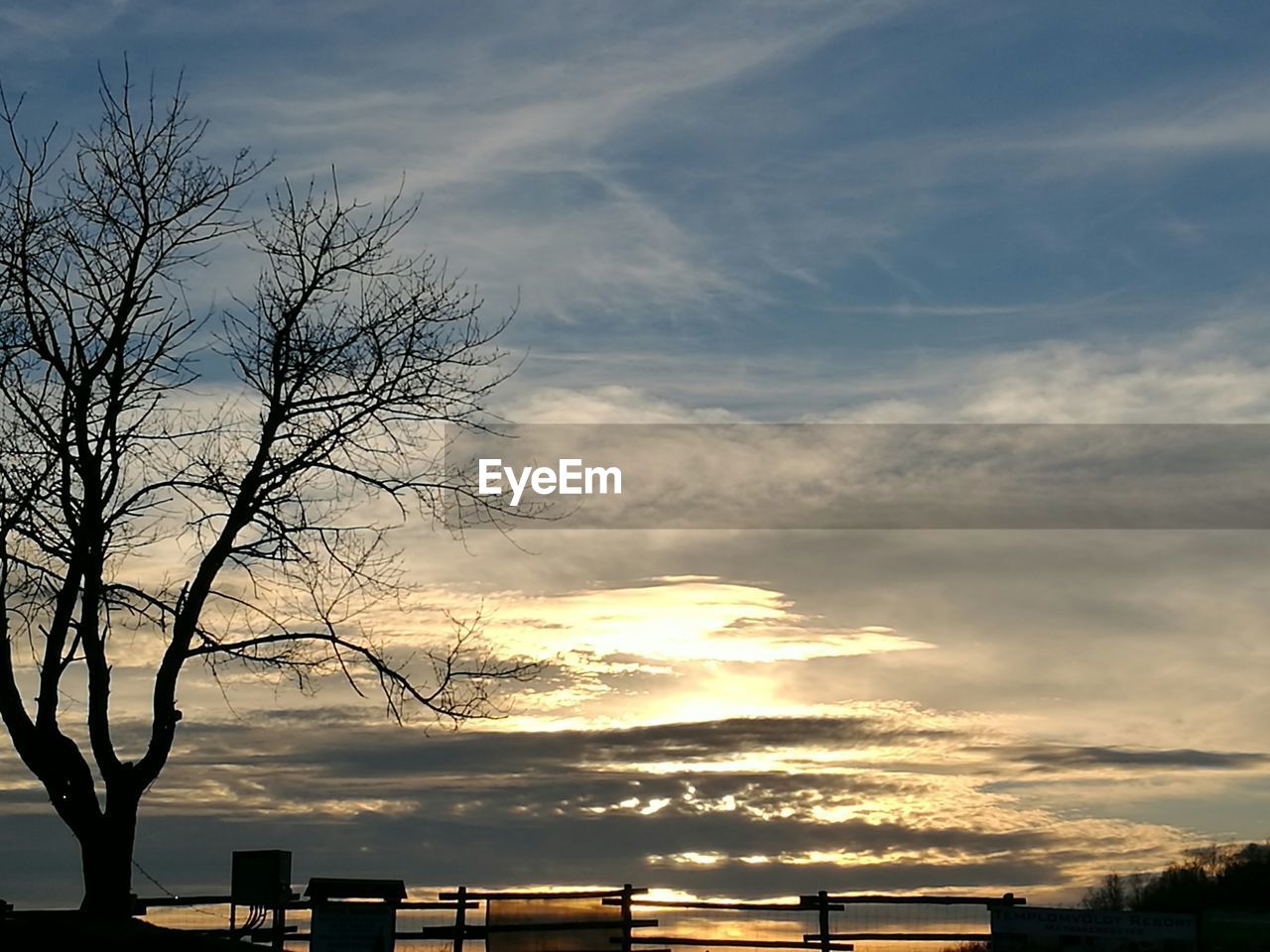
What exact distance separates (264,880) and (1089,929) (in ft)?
41.3

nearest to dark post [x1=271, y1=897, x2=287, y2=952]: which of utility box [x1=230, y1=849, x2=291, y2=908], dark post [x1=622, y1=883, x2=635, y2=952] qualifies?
utility box [x1=230, y1=849, x2=291, y2=908]

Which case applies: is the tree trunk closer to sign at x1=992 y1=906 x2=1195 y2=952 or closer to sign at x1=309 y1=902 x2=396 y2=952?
sign at x1=309 y1=902 x2=396 y2=952

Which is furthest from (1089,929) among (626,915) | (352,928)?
(352,928)

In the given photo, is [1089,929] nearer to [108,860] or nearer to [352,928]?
[352,928]

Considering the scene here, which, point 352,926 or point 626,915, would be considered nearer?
point 352,926

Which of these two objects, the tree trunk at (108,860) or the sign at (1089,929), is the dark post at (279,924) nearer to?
the tree trunk at (108,860)

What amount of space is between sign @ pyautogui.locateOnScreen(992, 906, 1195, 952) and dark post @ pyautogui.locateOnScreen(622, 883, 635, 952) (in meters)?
6.06

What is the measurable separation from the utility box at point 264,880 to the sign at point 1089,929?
36.0 feet

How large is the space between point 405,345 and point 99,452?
4.74 meters

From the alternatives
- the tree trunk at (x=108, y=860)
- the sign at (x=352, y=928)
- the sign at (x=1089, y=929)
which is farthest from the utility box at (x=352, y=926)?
the sign at (x=1089, y=929)

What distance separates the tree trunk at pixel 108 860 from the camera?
22281 millimetres

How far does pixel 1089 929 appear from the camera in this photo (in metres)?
22.4

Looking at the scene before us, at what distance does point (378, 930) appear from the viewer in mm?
22891

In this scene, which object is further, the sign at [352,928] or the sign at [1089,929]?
the sign at [352,928]
